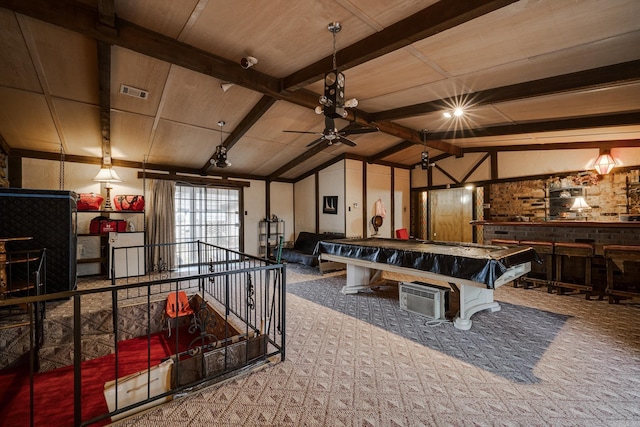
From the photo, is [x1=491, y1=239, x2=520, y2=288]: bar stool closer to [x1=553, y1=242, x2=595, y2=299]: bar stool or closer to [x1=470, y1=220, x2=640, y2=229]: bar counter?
[x1=470, y1=220, x2=640, y2=229]: bar counter

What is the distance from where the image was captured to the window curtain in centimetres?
711

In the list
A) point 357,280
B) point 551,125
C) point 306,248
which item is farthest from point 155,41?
point 551,125

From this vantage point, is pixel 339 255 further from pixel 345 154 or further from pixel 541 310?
pixel 345 154

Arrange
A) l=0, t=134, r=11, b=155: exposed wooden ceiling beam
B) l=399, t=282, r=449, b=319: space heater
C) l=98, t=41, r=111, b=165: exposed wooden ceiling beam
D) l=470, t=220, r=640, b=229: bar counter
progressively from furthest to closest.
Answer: l=0, t=134, r=11, b=155: exposed wooden ceiling beam < l=470, t=220, r=640, b=229: bar counter < l=399, t=282, r=449, b=319: space heater < l=98, t=41, r=111, b=165: exposed wooden ceiling beam

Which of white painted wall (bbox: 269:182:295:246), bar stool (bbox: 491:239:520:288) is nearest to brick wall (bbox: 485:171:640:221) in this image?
bar stool (bbox: 491:239:520:288)

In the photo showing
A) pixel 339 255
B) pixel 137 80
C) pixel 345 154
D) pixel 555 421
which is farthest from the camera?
pixel 345 154

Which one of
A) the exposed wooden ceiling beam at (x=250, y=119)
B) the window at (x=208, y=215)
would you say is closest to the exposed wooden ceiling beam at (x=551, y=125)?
the exposed wooden ceiling beam at (x=250, y=119)

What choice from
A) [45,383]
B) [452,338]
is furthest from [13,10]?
[452,338]

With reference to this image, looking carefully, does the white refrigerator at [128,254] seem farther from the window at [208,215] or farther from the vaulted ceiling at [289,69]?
the vaulted ceiling at [289,69]

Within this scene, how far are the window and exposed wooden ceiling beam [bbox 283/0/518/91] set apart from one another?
546 cm

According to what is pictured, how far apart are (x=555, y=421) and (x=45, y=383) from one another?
5060 mm

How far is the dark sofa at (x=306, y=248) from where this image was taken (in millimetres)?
7641

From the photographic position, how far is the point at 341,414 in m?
2.19

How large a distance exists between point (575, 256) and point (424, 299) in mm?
3251
